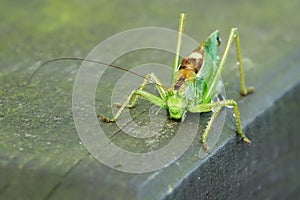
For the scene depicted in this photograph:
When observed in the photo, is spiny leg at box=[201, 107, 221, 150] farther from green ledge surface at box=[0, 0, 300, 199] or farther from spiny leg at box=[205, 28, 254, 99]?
spiny leg at box=[205, 28, 254, 99]

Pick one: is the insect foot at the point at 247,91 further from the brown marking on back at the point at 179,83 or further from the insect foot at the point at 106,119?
the insect foot at the point at 106,119

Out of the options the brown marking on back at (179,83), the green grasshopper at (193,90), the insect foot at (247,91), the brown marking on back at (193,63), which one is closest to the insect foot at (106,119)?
the green grasshopper at (193,90)

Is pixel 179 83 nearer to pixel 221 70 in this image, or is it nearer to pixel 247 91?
pixel 221 70

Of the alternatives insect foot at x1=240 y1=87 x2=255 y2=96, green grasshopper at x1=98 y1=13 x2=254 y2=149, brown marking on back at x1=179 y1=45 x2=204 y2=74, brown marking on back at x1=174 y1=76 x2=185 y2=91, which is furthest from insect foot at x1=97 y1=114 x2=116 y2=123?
insect foot at x1=240 y1=87 x2=255 y2=96

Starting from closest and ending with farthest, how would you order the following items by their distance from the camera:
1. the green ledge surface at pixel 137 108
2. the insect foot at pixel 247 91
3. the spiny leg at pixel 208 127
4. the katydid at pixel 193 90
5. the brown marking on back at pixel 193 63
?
the green ledge surface at pixel 137 108, the spiny leg at pixel 208 127, the katydid at pixel 193 90, the brown marking on back at pixel 193 63, the insect foot at pixel 247 91

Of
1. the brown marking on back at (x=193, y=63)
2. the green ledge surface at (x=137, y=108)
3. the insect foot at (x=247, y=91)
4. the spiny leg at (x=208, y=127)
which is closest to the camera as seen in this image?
the green ledge surface at (x=137, y=108)

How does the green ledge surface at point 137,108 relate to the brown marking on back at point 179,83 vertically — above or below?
below

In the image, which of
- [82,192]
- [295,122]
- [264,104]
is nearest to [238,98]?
[264,104]

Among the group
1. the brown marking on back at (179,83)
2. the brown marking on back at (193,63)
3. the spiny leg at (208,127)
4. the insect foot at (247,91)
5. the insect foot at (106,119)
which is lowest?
the insect foot at (247,91)
